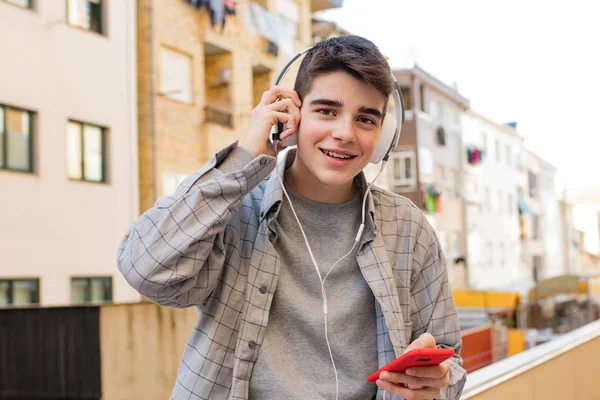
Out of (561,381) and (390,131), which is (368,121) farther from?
(561,381)

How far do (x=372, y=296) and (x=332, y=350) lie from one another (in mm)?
102

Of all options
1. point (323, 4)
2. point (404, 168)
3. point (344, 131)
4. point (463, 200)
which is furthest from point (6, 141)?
point (463, 200)

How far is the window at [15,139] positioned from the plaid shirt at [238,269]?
1523 mm

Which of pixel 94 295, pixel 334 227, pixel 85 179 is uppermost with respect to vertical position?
pixel 85 179

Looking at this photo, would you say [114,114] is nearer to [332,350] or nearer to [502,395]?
[502,395]

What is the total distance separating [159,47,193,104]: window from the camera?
3201mm

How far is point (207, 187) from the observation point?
832mm

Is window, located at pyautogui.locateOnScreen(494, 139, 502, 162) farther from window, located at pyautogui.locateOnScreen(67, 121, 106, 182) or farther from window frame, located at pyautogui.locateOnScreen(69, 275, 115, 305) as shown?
window frame, located at pyautogui.locateOnScreen(69, 275, 115, 305)

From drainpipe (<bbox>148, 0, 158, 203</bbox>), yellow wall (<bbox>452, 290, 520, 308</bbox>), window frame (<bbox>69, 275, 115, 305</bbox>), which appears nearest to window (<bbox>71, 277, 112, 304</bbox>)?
window frame (<bbox>69, 275, 115, 305</bbox>)

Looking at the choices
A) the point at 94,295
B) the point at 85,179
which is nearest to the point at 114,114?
the point at 85,179

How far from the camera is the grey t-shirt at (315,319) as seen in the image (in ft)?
2.81

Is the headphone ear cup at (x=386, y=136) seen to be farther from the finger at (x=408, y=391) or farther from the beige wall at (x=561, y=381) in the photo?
the beige wall at (x=561, y=381)

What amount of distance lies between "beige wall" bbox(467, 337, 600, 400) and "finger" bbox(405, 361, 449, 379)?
3.70ft

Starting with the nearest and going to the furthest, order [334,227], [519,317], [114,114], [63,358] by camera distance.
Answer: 1. [334,227]
2. [63,358]
3. [114,114]
4. [519,317]
